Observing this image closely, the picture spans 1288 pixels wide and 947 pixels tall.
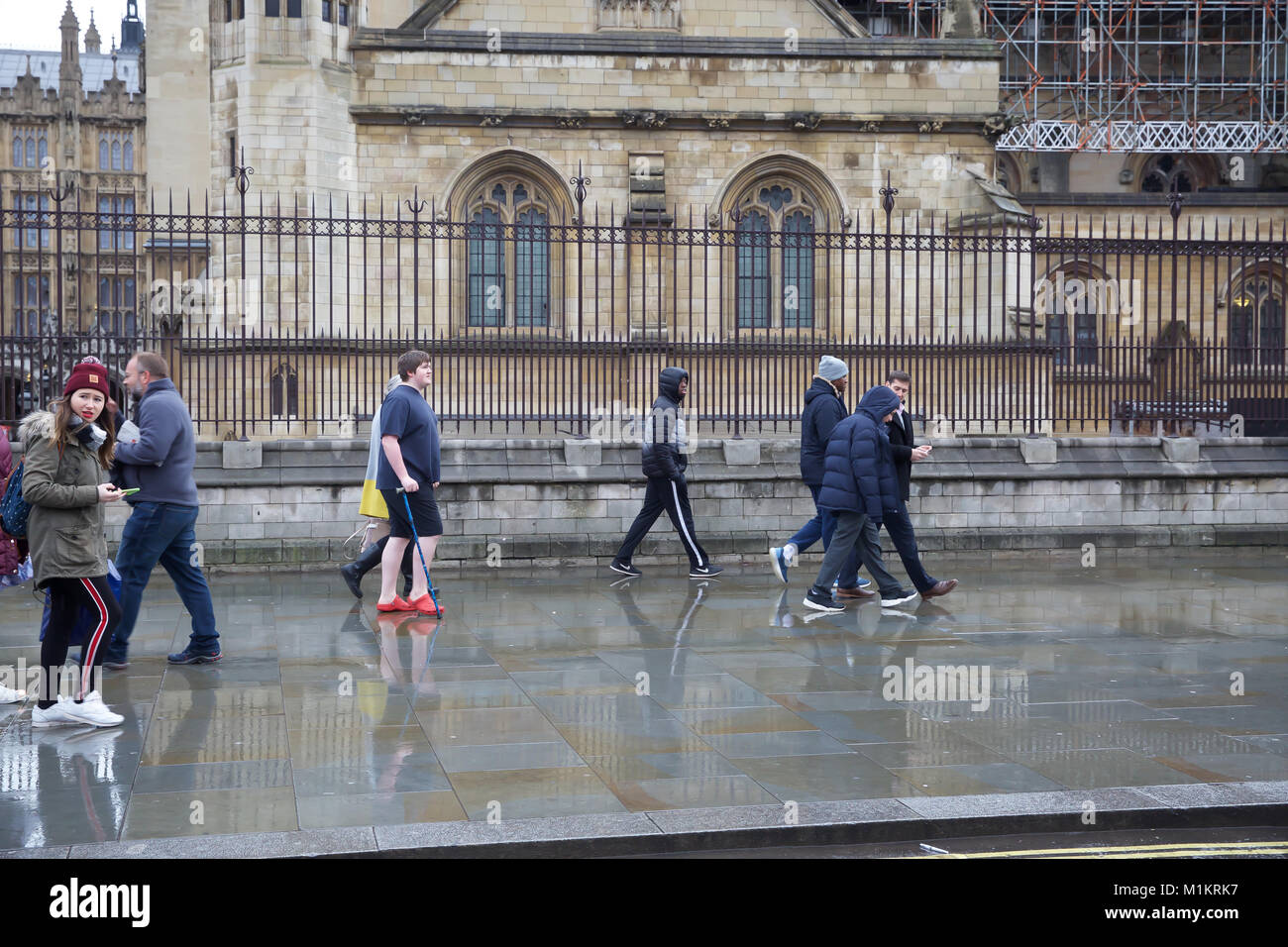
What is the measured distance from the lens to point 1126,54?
113 feet

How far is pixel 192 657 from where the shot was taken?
8148mm

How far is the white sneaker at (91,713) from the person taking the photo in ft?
21.7

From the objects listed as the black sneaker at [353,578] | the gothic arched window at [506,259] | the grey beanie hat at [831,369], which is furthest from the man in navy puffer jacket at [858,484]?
the gothic arched window at [506,259]

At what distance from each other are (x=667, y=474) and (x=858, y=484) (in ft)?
7.57

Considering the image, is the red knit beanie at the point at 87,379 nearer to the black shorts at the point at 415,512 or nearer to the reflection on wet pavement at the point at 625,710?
the reflection on wet pavement at the point at 625,710

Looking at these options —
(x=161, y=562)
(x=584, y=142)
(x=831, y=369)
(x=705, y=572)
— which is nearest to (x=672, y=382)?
(x=831, y=369)

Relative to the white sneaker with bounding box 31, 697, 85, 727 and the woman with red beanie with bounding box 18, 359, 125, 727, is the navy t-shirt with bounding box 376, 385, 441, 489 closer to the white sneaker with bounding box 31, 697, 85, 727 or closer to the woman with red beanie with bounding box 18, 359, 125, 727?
the woman with red beanie with bounding box 18, 359, 125, 727

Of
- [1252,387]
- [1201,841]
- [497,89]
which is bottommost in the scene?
[1201,841]

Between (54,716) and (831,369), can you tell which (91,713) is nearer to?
(54,716)

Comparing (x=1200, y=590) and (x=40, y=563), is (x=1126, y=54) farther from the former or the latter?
(x=40, y=563)

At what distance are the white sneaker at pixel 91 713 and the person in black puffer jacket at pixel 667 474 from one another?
19.2 ft

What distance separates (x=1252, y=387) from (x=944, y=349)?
4454mm
